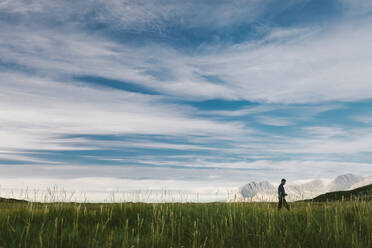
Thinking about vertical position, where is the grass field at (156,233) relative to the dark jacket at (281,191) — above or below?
below

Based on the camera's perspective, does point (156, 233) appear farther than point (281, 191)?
No

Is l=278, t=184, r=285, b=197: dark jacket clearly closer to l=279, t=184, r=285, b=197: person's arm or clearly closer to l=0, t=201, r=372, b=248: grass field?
l=279, t=184, r=285, b=197: person's arm

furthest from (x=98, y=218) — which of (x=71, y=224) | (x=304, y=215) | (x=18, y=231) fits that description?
(x=304, y=215)

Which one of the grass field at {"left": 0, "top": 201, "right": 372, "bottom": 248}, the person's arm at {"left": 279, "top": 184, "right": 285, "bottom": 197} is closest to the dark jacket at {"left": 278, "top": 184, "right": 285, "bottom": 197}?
the person's arm at {"left": 279, "top": 184, "right": 285, "bottom": 197}

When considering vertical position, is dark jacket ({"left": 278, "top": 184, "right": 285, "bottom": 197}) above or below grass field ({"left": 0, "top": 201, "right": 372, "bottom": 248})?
above

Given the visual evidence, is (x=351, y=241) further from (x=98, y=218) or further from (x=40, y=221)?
(x=40, y=221)

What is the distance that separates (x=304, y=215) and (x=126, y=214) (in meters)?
4.90

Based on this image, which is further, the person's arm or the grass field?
the person's arm

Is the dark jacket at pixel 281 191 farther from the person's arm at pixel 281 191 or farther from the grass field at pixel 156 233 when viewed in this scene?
the grass field at pixel 156 233

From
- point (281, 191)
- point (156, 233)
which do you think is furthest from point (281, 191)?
point (156, 233)

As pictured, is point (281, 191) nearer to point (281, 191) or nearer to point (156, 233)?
point (281, 191)

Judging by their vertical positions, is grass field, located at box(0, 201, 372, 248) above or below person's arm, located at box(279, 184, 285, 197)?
below

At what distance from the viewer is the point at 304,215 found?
842 centimetres

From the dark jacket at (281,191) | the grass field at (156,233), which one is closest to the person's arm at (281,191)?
the dark jacket at (281,191)
